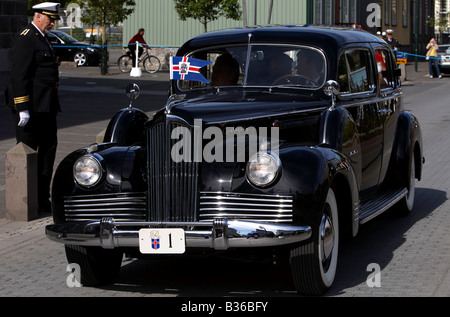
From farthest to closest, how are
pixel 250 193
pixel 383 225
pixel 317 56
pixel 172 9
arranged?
pixel 172 9 → pixel 383 225 → pixel 317 56 → pixel 250 193

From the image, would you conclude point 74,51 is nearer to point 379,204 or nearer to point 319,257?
point 379,204

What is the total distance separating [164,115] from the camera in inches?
238

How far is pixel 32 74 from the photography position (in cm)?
892

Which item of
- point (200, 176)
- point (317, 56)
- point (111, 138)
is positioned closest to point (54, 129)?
point (111, 138)

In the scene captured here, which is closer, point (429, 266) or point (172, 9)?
point (429, 266)

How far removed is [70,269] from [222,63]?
2.19 metres

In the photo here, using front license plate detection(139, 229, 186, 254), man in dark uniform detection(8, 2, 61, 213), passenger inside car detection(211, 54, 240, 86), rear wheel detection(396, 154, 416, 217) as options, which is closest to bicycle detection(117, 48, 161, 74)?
man in dark uniform detection(8, 2, 61, 213)

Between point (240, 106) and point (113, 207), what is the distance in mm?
1267

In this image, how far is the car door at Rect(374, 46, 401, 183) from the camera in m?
8.38

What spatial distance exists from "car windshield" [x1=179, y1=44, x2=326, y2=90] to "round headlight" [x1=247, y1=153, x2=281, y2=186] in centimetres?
166

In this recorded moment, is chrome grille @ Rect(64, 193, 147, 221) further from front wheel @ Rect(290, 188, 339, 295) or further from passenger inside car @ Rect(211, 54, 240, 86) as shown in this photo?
passenger inside car @ Rect(211, 54, 240, 86)

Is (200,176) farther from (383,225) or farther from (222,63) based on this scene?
(383,225)

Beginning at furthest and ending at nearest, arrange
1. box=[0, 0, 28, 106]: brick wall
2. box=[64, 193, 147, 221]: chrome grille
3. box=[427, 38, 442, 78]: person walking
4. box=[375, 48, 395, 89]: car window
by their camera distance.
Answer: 1. box=[427, 38, 442, 78]: person walking
2. box=[0, 0, 28, 106]: brick wall
3. box=[375, 48, 395, 89]: car window
4. box=[64, 193, 147, 221]: chrome grille
